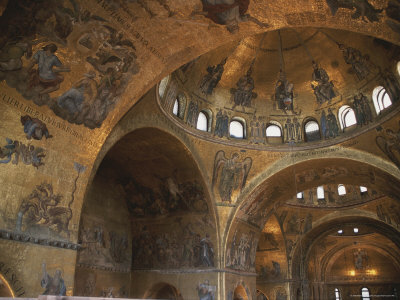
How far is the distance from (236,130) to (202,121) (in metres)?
2.03

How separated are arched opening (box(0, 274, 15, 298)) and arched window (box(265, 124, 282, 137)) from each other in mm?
13749

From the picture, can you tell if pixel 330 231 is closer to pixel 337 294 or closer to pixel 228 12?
pixel 337 294

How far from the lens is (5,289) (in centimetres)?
870

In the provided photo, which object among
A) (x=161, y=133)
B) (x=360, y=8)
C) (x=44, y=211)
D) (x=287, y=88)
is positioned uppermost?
(x=287, y=88)

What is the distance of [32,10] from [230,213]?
13034 mm

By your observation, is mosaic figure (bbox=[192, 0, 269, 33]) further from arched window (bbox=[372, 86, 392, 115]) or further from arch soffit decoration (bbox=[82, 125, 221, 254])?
arched window (bbox=[372, 86, 392, 115])

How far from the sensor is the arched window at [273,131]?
63.0 ft

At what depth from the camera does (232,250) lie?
18.7 m

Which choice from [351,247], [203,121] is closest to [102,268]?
[203,121]

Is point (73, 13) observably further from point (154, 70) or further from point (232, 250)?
point (232, 250)

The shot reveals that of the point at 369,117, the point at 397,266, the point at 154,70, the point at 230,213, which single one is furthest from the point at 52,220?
the point at 397,266

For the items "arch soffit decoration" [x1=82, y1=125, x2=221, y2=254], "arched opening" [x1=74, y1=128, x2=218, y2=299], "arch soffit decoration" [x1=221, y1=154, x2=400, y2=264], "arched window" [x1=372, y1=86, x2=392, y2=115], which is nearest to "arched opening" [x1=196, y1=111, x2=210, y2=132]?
"arch soffit decoration" [x1=82, y1=125, x2=221, y2=254]

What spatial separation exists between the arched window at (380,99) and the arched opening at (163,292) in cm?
1270

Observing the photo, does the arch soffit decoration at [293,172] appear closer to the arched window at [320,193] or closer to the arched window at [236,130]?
the arched window at [236,130]
